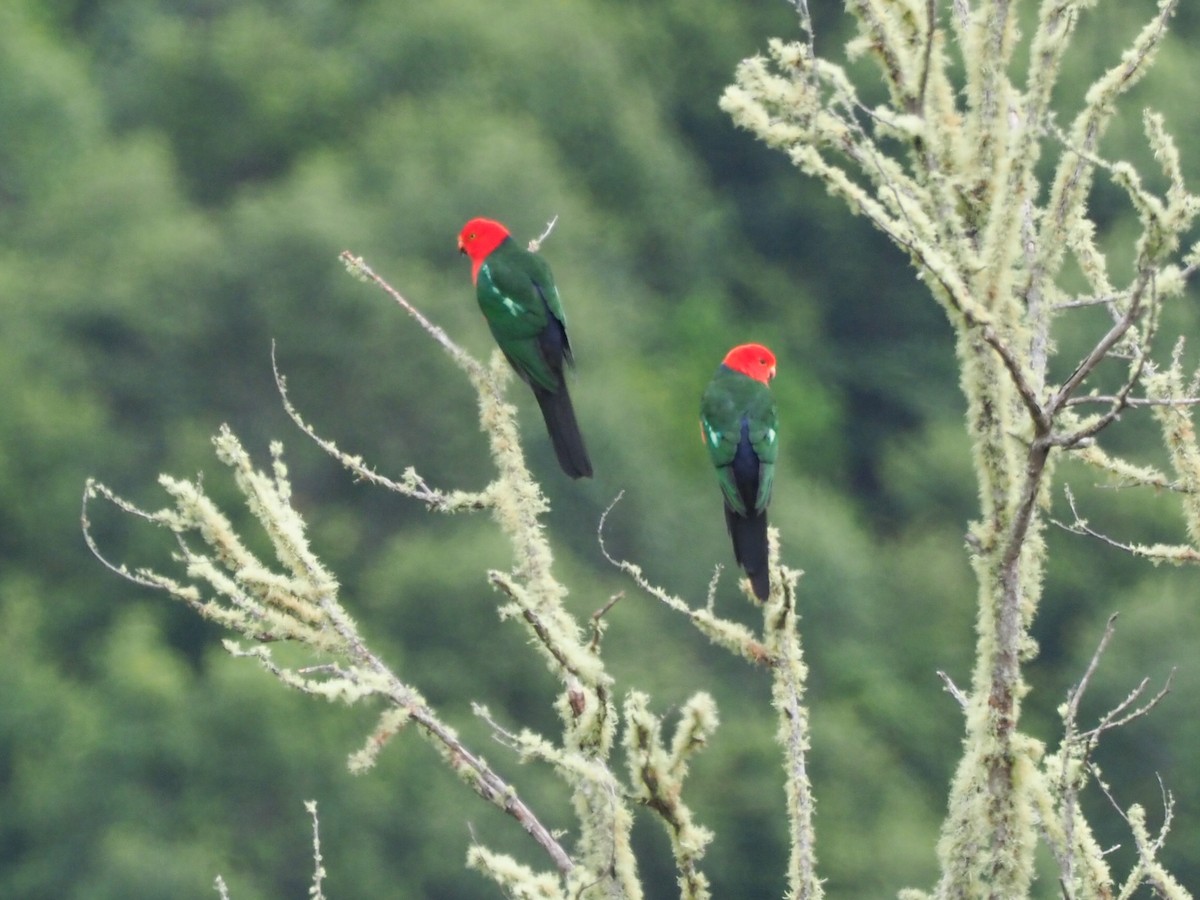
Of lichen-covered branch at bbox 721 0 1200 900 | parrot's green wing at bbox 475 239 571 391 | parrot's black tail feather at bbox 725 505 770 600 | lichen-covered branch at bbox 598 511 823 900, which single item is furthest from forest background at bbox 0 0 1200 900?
lichen-covered branch at bbox 721 0 1200 900

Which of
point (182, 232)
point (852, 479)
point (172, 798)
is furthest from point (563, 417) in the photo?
point (852, 479)

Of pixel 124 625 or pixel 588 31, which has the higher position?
pixel 588 31

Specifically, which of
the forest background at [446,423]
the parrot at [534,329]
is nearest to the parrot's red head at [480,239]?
the parrot at [534,329]

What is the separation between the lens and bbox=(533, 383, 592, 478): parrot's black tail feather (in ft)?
16.0

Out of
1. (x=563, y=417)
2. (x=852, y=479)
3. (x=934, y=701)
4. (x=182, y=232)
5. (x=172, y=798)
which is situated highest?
(x=852, y=479)

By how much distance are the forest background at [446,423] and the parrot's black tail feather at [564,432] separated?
9.94 metres

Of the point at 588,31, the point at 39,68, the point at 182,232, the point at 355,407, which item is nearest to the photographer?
the point at 355,407

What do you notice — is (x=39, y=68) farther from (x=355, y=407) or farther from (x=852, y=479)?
(x=852, y=479)

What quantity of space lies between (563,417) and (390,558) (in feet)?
52.3

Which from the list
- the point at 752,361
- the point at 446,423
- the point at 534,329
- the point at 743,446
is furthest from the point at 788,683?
the point at 446,423

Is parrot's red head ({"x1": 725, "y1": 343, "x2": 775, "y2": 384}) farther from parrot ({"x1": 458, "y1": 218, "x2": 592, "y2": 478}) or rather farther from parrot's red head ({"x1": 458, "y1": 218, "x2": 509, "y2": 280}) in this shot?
parrot's red head ({"x1": 458, "y1": 218, "x2": 509, "y2": 280})

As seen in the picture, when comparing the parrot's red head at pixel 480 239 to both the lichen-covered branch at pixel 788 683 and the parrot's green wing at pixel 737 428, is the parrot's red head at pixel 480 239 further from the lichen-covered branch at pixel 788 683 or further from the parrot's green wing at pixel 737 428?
the lichen-covered branch at pixel 788 683

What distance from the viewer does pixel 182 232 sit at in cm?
2427

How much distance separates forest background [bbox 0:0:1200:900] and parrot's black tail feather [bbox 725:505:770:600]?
10584mm
